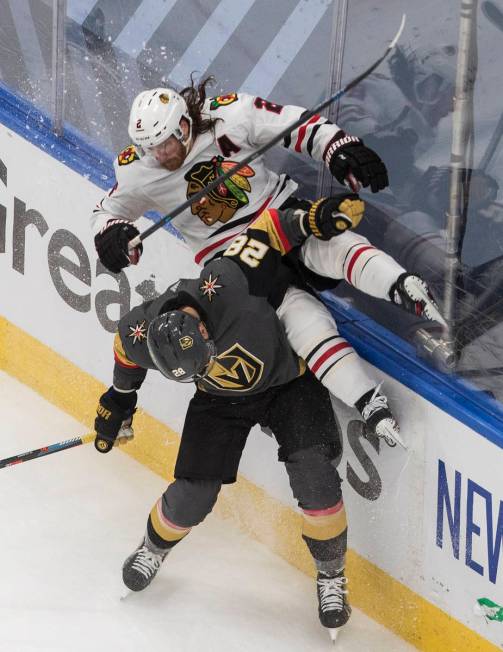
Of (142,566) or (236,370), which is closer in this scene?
(236,370)

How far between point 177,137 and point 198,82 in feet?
1.81

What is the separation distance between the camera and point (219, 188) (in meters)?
3.49

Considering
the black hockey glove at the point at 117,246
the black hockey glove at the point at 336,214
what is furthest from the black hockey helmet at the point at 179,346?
the black hockey glove at the point at 336,214

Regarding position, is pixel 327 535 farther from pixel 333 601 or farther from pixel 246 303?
pixel 246 303

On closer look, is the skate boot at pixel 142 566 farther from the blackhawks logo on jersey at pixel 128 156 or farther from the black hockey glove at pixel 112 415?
the blackhawks logo on jersey at pixel 128 156

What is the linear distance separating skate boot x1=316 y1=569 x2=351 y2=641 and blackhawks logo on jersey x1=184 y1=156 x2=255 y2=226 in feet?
3.11

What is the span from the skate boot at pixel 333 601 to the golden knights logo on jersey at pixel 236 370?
0.55m

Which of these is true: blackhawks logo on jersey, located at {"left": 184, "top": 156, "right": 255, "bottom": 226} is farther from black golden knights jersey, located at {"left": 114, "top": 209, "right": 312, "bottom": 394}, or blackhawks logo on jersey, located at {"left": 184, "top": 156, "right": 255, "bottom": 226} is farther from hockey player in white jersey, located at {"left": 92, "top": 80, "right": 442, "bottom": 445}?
black golden knights jersey, located at {"left": 114, "top": 209, "right": 312, "bottom": 394}

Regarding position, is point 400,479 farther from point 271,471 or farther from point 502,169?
point 502,169

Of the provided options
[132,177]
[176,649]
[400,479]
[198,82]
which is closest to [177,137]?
[132,177]

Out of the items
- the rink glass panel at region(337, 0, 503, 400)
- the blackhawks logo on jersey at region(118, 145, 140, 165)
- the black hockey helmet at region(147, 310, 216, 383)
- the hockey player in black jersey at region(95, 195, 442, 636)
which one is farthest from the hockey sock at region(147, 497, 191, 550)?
the blackhawks logo on jersey at region(118, 145, 140, 165)

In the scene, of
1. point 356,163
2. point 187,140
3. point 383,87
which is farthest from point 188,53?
point 356,163

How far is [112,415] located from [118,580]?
0.48 meters

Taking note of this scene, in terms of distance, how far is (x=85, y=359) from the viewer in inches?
174
